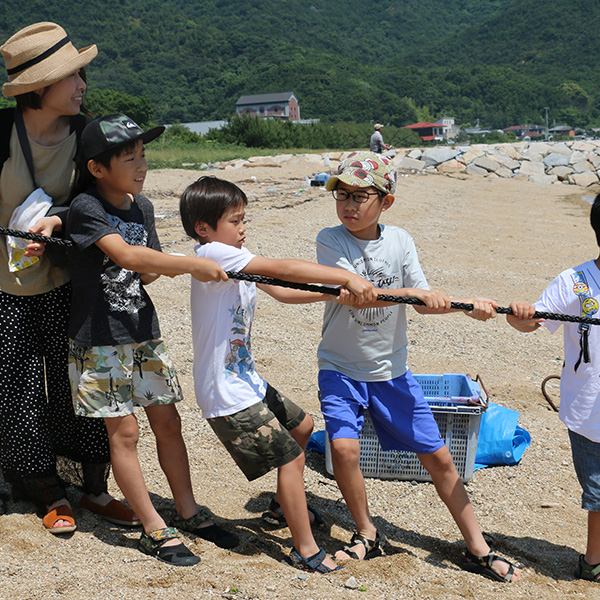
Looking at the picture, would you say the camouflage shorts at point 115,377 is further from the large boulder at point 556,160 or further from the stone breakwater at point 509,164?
the large boulder at point 556,160

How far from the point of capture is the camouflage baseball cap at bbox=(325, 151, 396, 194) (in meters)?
3.03

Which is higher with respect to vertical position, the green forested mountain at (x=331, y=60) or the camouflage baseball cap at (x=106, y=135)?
the green forested mountain at (x=331, y=60)

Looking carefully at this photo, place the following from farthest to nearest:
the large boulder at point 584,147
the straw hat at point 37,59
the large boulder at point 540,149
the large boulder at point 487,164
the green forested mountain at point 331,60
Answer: the green forested mountain at point 331,60 < the large boulder at point 584,147 < the large boulder at point 540,149 < the large boulder at point 487,164 < the straw hat at point 37,59

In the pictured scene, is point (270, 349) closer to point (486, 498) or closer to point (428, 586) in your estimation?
point (486, 498)

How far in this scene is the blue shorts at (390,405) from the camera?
3.01 m

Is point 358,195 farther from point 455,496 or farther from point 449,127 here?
point 449,127

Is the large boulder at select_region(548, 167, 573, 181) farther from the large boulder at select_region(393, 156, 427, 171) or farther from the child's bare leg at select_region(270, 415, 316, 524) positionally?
the child's bare leg at select_region(270, 415, 316, 524)

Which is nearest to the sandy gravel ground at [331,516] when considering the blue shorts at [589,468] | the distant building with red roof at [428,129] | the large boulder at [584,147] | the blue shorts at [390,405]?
the blue shorts at [589,468]

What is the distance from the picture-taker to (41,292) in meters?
2.92

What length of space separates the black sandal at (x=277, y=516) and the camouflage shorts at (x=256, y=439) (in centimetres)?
51

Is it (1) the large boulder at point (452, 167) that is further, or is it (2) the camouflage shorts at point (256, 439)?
(1) the large boulder at point (452, 167)

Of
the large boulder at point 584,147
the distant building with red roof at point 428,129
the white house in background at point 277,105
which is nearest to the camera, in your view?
the large boulder at point 584,147

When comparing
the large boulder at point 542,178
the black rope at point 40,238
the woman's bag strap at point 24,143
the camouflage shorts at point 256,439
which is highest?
the woman's bag strap at point 24,143

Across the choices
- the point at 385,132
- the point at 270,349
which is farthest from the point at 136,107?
the point at 270,349
